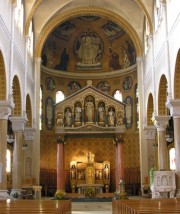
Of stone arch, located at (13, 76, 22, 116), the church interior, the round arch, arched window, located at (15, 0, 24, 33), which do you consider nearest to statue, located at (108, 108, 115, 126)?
the church interior

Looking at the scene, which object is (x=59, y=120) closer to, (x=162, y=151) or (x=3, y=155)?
(x=162, y=151)

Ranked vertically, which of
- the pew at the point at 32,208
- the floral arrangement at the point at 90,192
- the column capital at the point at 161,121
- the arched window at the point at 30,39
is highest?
the arched window at the point at 30,39

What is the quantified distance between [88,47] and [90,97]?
721cm

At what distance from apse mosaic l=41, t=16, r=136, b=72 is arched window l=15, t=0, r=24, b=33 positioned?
8.72m

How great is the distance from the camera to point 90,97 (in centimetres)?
3256

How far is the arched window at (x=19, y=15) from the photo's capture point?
24870 mm

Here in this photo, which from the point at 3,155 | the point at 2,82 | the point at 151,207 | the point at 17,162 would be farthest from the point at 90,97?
the point at 151,207

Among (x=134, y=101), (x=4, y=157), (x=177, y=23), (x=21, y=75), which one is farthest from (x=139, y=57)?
(x=4, y=157)

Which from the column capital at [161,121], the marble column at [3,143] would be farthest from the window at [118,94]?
the marble column at [3,143]

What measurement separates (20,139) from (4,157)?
547cm

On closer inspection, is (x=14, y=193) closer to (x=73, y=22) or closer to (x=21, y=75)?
(x=21, y=75)

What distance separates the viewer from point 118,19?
31500mm

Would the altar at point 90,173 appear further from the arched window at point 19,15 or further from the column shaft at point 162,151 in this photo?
the arched window at point 19,15

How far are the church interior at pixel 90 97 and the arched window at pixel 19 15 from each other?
2.5 inches
